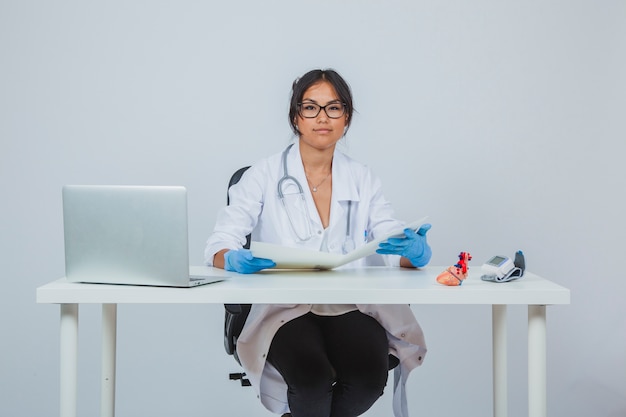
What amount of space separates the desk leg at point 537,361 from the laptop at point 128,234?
74cm

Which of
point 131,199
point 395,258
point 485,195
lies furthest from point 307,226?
point 485,195

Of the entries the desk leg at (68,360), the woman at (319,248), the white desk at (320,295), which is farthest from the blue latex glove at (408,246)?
the desk leg at (68,360)

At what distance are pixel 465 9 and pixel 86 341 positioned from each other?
2078 millimetres

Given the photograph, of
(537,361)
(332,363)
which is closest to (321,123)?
(332,363)

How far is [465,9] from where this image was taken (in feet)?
10.9

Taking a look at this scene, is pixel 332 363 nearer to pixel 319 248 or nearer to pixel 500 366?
pixel 319 248

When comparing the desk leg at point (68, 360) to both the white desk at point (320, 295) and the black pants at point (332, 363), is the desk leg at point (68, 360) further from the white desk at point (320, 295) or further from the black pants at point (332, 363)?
the black pants at point (332, 363)

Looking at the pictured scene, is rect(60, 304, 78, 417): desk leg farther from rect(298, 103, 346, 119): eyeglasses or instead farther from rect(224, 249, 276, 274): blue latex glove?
rect(298, 103, 346, 119): eyeglasses

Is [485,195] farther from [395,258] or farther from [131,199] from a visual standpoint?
[131,199]

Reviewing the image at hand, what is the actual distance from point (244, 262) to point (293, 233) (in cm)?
41

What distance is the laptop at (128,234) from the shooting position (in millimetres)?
1673

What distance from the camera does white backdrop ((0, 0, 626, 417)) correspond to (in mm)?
3266

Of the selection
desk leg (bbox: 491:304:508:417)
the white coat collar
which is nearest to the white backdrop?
the white coat collar

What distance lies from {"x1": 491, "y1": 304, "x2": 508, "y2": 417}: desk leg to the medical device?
0.43 meters
